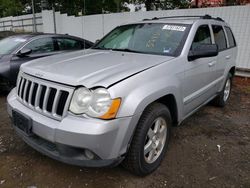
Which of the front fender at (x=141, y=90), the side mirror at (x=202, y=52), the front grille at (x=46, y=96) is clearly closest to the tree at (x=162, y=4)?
the side mirror at (x=202, y=52)

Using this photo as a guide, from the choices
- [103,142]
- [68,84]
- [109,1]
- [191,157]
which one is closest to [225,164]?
[191,157]

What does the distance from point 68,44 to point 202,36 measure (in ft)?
12.7

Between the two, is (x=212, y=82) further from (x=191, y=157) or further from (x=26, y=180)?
(x=26, y=180)

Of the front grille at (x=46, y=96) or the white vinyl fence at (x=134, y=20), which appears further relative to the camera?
the white vinyl fence at (x=134, y=20)

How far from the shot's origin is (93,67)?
110 inches

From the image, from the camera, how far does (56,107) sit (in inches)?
96.1

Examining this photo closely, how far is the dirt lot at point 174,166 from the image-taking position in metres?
2.80

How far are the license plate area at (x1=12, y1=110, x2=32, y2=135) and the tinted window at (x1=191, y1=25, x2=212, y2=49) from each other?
2.30m

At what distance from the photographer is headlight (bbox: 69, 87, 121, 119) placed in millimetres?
2302

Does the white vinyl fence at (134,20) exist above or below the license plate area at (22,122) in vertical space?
above

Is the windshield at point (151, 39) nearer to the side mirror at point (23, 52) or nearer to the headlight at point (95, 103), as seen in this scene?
the headlight at point (95, 103)

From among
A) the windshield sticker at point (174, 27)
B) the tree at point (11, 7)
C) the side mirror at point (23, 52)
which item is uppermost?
the tree at point (11, 7)

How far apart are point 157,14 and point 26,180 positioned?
8.30 metres

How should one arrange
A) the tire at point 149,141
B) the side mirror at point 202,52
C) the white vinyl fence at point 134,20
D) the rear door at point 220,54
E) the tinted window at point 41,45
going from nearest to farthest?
the tire at point 149,141
the side mirror at point 202,52
the rear door at point 220,54
the tinted window at point 41,45
the white vinyl fence at point 134,20
